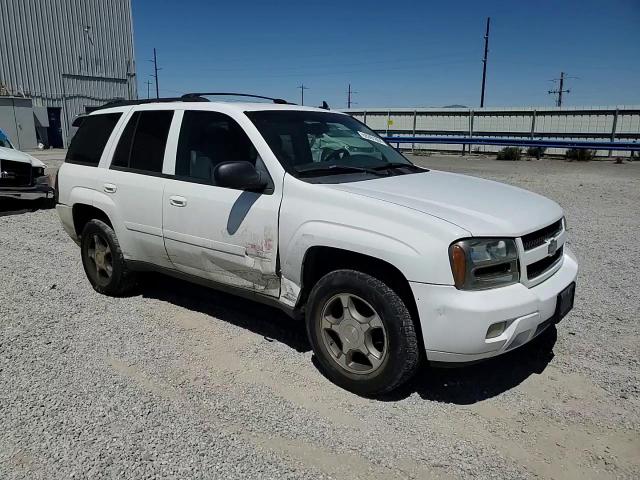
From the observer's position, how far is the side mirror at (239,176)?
3.57m

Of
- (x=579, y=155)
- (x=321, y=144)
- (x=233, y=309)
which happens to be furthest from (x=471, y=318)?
(x=579, y=155)

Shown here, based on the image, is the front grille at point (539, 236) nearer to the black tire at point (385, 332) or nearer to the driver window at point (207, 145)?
the black tire at point (385, 332)

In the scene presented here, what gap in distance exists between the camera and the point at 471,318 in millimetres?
2961

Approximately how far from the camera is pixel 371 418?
126 inches

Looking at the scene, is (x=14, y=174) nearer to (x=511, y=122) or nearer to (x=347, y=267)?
(x=347, y=267)

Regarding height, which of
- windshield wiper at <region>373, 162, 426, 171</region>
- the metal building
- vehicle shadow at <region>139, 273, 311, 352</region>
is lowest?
vehicle shadow at <region>139, 273, 311, 352</region>

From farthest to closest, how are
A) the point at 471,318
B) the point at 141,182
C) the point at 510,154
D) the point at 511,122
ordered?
the point at 511,122 → the point at 510,154 → the point at 141,182 → the point at 471,318

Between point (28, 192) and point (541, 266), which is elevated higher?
point (541, 266)

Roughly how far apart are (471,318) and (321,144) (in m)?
2.01

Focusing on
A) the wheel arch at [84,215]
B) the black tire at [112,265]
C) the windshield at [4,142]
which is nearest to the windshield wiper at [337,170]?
the black tire at [112,265]

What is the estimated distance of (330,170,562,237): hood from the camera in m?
3.14

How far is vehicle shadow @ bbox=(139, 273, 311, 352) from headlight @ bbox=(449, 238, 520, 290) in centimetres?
162

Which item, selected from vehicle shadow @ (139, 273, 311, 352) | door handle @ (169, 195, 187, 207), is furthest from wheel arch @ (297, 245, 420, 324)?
door handle @ (169, 195, 187, 207)

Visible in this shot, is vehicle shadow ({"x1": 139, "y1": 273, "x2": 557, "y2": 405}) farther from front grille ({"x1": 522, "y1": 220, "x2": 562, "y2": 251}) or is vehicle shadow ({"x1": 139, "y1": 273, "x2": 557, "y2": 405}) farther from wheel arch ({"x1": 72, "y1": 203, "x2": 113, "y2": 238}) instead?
front grille ({"x1": 522, "y1": 220, "x2": 562, "y2": 251})
